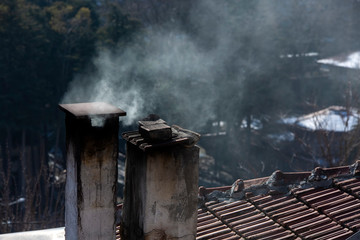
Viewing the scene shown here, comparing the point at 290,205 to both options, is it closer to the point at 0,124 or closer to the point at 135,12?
the point at 0,124

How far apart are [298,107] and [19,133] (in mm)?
13910

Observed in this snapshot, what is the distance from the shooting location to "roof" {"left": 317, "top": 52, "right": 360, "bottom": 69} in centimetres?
2621

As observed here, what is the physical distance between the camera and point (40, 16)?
67.1 ft

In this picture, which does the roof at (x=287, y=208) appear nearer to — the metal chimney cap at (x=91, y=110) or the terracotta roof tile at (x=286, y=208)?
the terracotta roof tile at (x=286, y=208)

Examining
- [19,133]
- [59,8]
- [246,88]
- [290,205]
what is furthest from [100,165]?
[59,8]


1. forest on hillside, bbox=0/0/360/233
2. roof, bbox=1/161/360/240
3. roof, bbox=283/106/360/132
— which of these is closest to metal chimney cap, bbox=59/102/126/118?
roof, bbox=1/161/360/240

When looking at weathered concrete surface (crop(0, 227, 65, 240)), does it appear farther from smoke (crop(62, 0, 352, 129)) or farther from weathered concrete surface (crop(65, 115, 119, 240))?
smoke (crop(62, 0, 352, 129))

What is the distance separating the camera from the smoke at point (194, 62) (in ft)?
63.1

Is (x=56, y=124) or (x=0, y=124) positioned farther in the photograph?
(x=56, y=124)

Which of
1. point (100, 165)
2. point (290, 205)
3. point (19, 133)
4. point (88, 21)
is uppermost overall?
point (88, 21)

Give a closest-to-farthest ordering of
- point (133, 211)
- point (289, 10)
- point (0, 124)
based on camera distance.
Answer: point (133, 211)
point (0, 124)
point (289, 10)

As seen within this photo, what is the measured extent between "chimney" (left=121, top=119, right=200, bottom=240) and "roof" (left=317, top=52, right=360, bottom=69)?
916 inches

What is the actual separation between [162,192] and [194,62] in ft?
60.7

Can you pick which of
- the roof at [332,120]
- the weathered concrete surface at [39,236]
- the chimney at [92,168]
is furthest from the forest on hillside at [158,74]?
Result: the chimney at [92,168]
